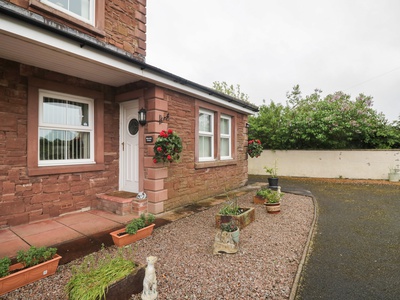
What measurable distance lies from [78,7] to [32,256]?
5139 millimetres

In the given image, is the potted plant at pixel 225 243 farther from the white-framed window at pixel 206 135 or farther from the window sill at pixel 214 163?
the white-framed window at pixel 206 135

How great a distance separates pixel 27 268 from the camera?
2.44 m

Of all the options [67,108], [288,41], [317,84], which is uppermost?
[288,41]

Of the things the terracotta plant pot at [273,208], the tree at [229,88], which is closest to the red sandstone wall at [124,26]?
the terracotta plant pot at [273,208]

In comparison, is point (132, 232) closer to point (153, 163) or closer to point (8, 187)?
point (153, 163)

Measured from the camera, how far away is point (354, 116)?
1196 cm

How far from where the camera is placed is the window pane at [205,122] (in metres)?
7.11

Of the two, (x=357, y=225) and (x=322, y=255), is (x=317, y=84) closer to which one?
(x=357, y=225)

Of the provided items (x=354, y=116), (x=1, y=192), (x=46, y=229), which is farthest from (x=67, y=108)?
(x=354, y=116)

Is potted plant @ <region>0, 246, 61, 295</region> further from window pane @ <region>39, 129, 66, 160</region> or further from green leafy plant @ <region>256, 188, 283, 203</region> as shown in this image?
green leafy plant @ <region>256, 188, 283, 203</region>

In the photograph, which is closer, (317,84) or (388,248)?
(388,248)

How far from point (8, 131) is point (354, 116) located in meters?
14.5

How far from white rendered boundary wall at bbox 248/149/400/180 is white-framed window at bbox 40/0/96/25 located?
40.6ft

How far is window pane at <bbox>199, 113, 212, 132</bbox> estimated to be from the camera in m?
7.11
